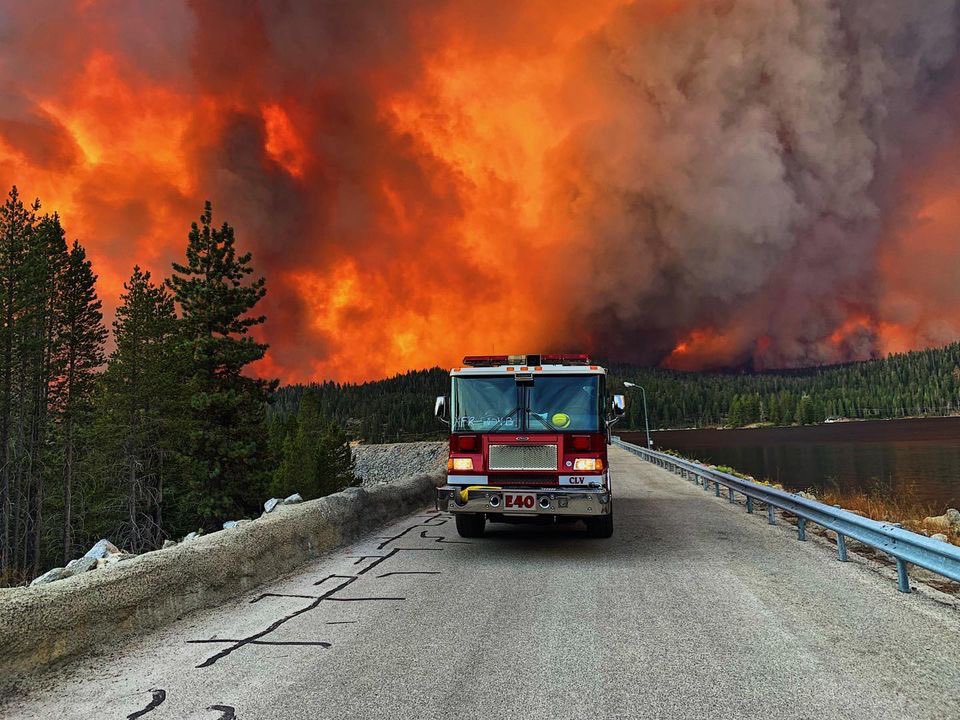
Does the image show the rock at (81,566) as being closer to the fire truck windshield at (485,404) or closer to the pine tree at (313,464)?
the fire truck windshield at (485,404)

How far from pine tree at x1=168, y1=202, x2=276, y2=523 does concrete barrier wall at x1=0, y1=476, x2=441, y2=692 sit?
76.1 ft

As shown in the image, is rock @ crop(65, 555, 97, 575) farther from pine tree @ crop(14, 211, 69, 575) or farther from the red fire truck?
pine tree @ crop(14, 211, 69, 575)

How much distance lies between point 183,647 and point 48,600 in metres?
1.14

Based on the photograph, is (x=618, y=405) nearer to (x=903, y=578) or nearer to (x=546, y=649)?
(x=903, y=578)

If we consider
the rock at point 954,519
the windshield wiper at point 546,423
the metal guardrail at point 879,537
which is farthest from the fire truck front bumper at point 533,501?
the rock at point 954,519

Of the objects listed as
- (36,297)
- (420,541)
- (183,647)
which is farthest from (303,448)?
(183,647)

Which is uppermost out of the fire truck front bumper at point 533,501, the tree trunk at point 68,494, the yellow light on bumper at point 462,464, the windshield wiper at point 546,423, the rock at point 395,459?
the windshield wiper at point 546,423

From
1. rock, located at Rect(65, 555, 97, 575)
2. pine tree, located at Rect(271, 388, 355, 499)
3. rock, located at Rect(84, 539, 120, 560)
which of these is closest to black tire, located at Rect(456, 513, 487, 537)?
rock, located at Rect(65, 555, 97, 575)

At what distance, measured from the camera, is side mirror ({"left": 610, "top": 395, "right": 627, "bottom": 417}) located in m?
9.46

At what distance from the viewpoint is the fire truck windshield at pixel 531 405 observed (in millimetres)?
9258

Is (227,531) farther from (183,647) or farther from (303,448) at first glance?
(303,448)

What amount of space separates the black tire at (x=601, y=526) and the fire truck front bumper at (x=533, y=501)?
72cm

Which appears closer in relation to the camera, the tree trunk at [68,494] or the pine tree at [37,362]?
the pine tree at [37,362]

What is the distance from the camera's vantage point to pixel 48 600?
482 cm
